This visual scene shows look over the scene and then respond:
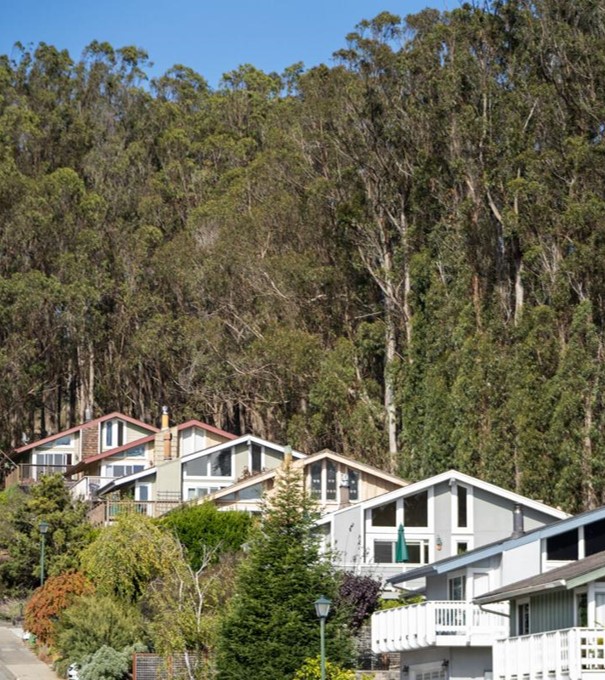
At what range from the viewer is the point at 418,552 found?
2108 inches

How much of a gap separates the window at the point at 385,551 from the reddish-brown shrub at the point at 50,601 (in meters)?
8.26

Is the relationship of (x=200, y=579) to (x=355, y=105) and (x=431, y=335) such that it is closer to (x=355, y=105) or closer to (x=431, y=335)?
(x=431, y=335)

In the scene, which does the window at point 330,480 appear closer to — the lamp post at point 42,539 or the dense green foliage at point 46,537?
the dense green foliage at point 46,537

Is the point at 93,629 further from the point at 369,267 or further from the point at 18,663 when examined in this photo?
the point at 369,267

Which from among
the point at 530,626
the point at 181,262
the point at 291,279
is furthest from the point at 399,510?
the point at 181,262

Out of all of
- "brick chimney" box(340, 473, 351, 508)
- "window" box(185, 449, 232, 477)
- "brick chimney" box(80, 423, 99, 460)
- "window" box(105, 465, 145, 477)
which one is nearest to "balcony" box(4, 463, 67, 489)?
"brick chimney" box(80, 423, 99, 460)

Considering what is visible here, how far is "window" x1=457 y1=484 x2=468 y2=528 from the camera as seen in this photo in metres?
53.5

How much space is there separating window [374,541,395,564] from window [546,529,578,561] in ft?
55.3

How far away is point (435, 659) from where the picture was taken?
3838 cm

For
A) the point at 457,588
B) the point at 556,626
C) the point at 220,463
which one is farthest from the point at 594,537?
the point at 220,463

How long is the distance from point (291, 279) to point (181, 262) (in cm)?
1049

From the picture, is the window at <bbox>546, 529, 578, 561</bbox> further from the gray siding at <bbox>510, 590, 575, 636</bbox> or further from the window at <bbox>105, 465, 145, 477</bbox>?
the window at <bbox>105, 465, 145, 477</bbox>

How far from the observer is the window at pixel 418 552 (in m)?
53.3

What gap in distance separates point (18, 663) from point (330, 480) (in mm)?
18240
